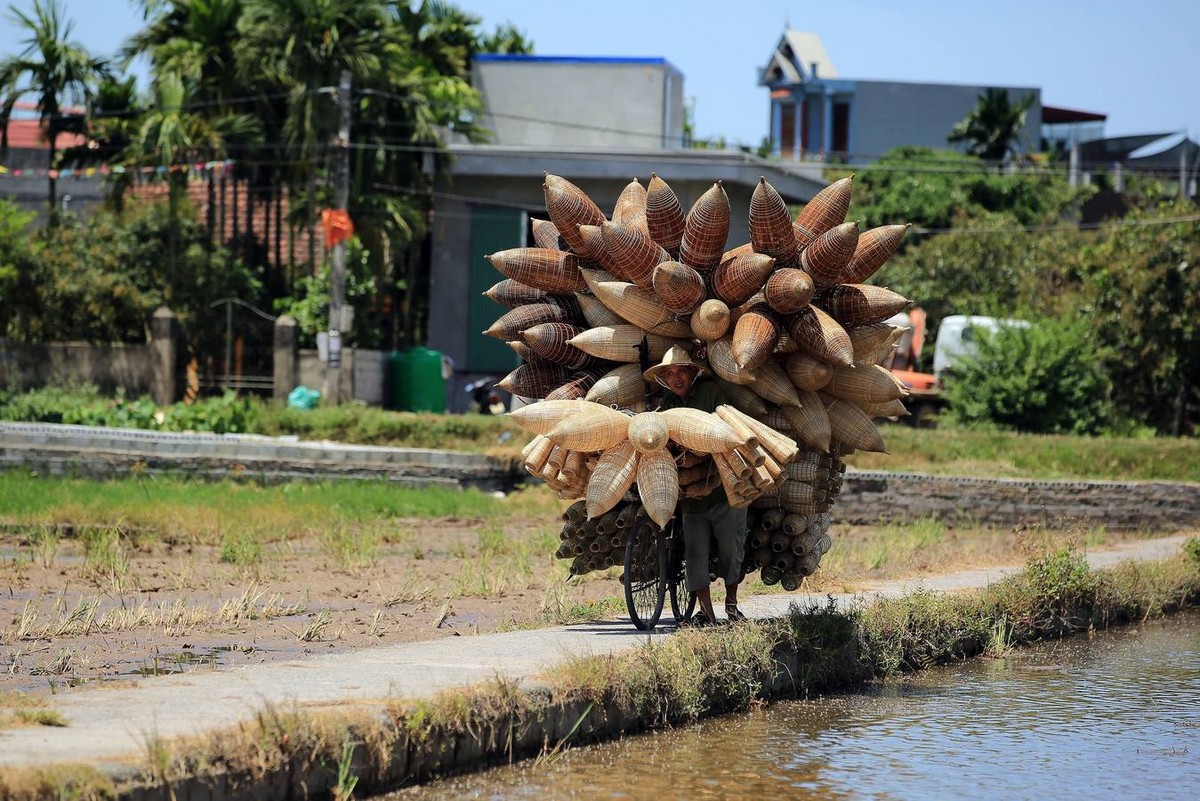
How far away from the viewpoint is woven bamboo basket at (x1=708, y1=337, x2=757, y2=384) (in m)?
9.50

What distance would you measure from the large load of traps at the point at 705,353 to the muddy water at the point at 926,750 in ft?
4.78

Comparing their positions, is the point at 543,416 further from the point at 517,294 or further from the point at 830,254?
the point at 830,254

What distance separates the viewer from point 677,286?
31.2 feet

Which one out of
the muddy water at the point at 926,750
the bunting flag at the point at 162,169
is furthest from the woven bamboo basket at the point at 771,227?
the bunting flag at the point at 162,169

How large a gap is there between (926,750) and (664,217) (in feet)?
12.6

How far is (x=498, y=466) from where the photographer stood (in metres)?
22.6

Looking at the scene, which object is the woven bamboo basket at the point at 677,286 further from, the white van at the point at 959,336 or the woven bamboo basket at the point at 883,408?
the white van at the point at 959,336

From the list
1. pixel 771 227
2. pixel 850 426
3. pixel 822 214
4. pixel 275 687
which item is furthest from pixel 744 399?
pixel 275 687

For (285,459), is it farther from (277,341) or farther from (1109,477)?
(1109,477)

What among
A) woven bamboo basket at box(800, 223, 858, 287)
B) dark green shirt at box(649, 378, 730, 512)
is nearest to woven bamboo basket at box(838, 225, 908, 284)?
woven bamboo basket at box(800, 223, 858, 287)

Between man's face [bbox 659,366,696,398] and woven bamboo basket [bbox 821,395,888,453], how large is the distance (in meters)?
1.00

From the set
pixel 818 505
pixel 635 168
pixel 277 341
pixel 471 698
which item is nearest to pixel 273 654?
pixel 471 698

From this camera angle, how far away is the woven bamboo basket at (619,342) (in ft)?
32.6

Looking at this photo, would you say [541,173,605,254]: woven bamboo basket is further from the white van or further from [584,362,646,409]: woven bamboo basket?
the white van
